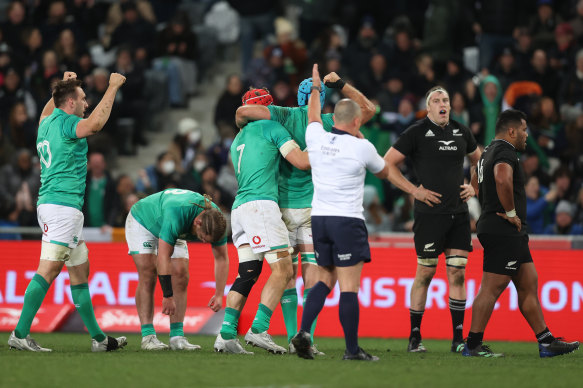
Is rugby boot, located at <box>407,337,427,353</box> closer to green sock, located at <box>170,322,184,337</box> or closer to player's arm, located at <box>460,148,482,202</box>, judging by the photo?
player's arm, located at <box>460,148,482,202</box>

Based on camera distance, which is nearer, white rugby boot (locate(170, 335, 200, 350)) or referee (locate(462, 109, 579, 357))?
referee (locate(462, 109, 579, 357))

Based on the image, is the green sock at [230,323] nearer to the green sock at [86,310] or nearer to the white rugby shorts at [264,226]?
the white rugby shorts at [264,226]

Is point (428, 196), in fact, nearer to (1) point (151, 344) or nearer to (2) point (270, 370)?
(2) point (270, 370)

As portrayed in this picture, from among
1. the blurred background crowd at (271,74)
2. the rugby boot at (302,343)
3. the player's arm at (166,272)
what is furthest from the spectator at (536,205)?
the player's arm at (166,272)

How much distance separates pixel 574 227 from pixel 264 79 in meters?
6.69

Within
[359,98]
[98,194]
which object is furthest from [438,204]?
[98,194]

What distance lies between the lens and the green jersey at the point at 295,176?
10.2 meters

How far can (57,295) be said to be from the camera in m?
14.1

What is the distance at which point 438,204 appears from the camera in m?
10.4

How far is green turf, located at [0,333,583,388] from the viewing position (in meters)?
7.42

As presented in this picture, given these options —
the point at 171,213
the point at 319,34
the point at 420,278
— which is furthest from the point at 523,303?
the point at 319,34

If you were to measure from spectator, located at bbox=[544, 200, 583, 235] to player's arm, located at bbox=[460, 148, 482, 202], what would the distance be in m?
4.35

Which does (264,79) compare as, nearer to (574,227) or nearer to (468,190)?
(574,227)

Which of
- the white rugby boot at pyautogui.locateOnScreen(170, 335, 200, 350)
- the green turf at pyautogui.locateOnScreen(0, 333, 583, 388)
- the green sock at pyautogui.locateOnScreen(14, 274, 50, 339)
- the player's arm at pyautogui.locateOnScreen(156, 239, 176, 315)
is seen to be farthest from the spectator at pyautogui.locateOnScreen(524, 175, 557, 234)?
the green sock at pyautogui.locateOnScreen(14, 274, 50, 339)
